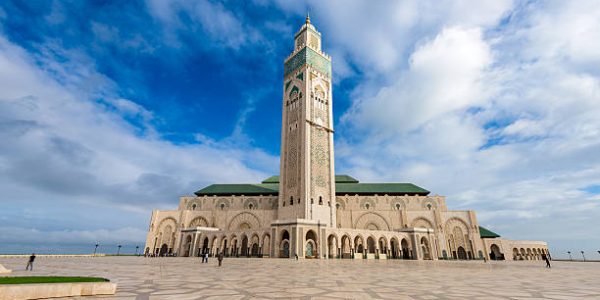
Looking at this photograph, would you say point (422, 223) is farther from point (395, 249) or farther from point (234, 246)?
point (234, 246)

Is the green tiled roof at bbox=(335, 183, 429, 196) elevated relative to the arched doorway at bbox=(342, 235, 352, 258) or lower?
elevated

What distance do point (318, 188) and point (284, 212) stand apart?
6.08m

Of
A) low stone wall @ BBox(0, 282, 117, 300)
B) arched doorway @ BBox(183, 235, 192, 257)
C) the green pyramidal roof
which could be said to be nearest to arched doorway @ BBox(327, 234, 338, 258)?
the green pyramidal roof

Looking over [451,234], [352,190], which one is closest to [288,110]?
[352,190]

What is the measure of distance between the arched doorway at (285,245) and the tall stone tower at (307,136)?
4.20 metres

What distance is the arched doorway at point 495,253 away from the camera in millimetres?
44531

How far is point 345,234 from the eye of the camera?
1436 inches

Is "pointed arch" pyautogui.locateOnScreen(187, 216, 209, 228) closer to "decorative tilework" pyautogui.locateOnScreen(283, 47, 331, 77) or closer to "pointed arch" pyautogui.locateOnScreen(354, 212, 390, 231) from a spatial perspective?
"pointed arch" pyautogui.locateOnScreen(354, 212, 390, 231)

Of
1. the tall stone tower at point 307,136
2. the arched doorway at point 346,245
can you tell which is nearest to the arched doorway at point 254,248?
the tall stone tower at point 307,136

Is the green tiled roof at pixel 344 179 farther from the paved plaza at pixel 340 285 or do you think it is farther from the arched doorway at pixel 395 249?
the paved plaza at pixel 340 285

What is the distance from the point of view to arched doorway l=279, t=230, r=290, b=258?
109 ft

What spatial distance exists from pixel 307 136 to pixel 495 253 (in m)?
35.8

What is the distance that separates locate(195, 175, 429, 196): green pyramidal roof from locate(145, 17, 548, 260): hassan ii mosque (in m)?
0.18

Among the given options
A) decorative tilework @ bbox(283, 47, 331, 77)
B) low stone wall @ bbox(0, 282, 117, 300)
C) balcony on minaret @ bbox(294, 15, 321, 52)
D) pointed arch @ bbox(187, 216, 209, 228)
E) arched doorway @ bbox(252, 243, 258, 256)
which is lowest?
low stone wall @ bbox(0, 282, 117, 300)
